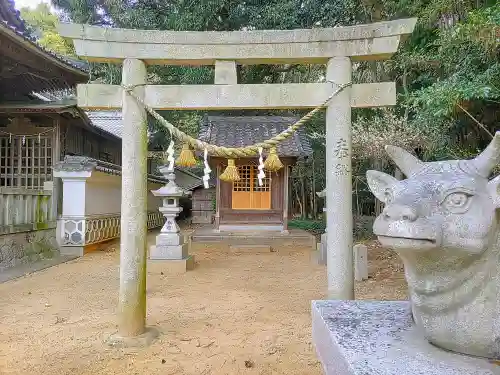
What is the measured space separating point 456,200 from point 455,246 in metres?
0.23

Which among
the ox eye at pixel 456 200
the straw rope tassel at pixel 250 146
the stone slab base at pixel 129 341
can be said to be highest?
the straw rope tassel at pixel 250 146

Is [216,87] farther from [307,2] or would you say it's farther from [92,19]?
[92,19]

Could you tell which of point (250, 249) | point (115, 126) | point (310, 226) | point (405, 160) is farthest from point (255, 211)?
point (405, 160)

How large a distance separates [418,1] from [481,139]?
11.8ft

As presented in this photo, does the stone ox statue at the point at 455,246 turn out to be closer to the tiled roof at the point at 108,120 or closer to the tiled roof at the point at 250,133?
the tiled roof at the point at 250,133

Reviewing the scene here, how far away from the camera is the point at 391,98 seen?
431 centimetres

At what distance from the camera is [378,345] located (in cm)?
224

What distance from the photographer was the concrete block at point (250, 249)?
1267 cm

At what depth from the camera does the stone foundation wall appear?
8752 mm

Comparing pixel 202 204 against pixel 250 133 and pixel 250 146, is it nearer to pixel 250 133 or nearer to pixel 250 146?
pixel 250 133

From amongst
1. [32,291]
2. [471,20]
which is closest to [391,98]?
[471,20]

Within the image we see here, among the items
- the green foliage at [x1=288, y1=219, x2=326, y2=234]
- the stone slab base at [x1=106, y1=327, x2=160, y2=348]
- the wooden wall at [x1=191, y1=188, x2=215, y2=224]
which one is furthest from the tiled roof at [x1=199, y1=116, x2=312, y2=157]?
the stone slab base at [x1=106, y1=327, x2=160, y2=348]

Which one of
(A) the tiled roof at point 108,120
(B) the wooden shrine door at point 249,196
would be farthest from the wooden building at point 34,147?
(A) the tiled roof at point 108,120

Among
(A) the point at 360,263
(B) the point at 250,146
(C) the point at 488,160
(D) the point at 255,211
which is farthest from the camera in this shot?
(D) the point at 255,211
